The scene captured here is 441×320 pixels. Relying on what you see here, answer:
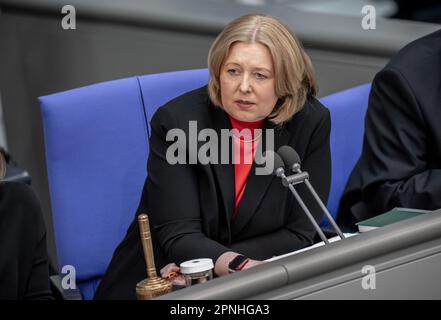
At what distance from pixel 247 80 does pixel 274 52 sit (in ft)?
0.28

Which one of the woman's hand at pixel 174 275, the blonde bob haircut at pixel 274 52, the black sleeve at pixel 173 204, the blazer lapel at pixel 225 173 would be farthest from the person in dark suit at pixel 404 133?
the woman's hand at pixel 174 275

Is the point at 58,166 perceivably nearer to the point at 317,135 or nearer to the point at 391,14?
the point at 317,135

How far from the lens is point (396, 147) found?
7.06 ft

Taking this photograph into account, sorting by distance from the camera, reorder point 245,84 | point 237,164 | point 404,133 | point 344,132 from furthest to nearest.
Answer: point 344,132 → point 404,133 → point 237,164 → point 245,84

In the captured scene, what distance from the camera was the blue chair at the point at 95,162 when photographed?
213 centimetres

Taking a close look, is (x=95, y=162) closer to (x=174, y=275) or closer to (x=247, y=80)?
(x=247, y=80)

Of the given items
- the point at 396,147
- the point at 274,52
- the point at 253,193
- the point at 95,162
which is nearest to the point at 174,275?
the point at 253,193

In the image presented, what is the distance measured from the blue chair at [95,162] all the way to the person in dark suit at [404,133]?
548 mm

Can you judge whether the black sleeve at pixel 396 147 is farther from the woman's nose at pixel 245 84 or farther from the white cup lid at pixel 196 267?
the white cup lid at pixel 196 267

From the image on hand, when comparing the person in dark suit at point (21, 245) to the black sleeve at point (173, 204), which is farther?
the black sleeve at point (173, 204)

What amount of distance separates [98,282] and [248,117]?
0.62 m

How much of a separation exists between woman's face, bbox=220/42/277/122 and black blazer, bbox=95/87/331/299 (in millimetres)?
73
